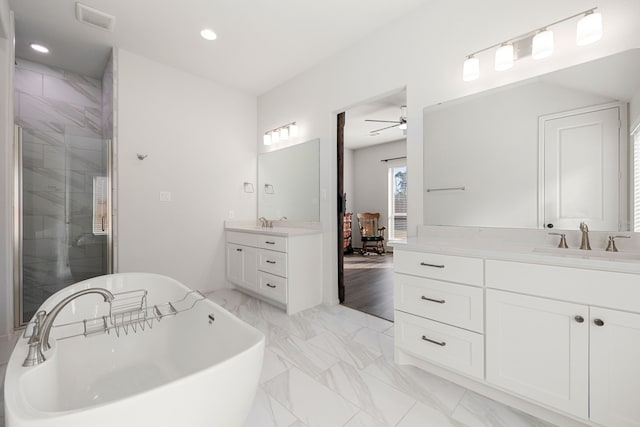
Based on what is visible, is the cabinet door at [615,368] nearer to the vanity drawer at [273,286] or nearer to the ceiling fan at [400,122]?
the vanity drawer at [273,286]

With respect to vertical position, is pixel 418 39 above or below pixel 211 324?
above

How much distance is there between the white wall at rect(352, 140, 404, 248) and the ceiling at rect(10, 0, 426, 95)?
3720mm

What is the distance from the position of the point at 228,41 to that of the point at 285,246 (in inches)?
80.3

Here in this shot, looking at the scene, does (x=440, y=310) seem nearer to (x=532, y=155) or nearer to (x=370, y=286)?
(x=532, y=155)

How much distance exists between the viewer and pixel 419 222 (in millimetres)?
2158

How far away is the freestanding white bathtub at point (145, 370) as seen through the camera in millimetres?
724

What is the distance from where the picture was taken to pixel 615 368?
1.08m

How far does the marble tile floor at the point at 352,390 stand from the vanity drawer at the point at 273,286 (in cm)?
40

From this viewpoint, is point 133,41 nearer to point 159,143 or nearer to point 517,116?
point 159,143

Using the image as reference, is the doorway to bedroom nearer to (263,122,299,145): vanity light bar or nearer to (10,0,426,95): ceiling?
(263,122,299,145): vanity light bar

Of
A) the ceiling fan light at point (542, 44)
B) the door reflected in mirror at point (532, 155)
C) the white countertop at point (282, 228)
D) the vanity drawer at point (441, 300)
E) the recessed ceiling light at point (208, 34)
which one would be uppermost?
the recessed ceiling light at point (208, 34)

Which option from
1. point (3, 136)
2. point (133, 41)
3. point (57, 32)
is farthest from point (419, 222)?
point (57, 32)

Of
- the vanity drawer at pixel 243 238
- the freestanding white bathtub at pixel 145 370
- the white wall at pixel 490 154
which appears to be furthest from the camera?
the vanity drawer at pixel 243 238

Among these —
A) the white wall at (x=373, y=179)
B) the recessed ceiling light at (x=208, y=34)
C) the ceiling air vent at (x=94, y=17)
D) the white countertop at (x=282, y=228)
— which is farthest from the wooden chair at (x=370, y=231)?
the ceiling air vent at (x=94, y=17)
